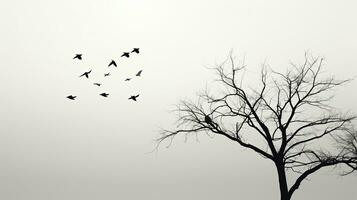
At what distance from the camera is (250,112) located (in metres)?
21.5

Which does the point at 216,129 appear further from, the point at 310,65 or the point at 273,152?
the point at 310,65

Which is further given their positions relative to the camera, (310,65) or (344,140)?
(344,140)

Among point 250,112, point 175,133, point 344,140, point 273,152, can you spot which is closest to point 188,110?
point 175,133

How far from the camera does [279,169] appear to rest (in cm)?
2072

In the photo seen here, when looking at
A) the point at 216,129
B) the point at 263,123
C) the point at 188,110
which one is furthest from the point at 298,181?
the point at 188,110

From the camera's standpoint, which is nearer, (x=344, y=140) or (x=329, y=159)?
(x=329, y=159)

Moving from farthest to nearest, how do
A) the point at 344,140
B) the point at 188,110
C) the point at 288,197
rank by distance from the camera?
the point at 344,140, the point at 188,110, the point at 288,197

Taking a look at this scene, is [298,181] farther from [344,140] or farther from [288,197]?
[344,140]

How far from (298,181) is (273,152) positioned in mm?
1706

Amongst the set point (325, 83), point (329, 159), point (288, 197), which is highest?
point (325, 83)

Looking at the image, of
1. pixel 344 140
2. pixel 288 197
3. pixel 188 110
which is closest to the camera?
pixel 288 197

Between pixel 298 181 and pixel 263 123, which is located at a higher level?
pixel 263 123

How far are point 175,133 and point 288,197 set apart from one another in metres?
5.96

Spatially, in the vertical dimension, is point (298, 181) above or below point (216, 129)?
below
